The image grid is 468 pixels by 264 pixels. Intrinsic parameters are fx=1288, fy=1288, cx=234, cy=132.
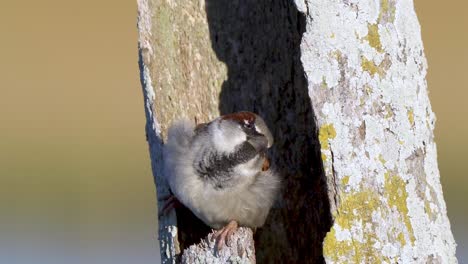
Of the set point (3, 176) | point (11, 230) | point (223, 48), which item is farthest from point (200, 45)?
point (3, 176)

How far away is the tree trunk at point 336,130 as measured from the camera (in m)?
6.43

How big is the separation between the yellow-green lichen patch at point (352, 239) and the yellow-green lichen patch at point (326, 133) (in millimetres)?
282

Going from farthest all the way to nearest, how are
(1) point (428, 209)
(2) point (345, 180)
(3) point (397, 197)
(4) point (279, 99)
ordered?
(4) point (279, 99) → (1) point (428, 209) → (3) point (397, 197) → (2) point (345, 180)

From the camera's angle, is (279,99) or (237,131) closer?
(237,131)

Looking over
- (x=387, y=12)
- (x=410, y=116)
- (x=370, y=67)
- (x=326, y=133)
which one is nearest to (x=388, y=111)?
(x=410, y=116)

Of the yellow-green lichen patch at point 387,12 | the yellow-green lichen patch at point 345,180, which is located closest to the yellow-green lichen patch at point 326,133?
the yellow-green lichen patch at point 345,180

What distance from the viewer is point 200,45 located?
788cm

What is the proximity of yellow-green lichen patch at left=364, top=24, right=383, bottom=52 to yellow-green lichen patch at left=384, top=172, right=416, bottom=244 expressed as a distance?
662 mm

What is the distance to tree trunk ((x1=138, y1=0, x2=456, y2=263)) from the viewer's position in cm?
643

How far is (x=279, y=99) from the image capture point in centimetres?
784

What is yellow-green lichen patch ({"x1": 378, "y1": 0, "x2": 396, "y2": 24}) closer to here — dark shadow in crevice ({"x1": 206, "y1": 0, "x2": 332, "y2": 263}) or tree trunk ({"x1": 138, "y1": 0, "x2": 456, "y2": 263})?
tree trunk ({"x1": 138, "y1": 0, "x2": 456, "y2": 263})

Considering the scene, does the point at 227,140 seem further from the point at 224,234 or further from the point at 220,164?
the point at 224,234

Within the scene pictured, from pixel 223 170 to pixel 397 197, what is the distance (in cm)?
96

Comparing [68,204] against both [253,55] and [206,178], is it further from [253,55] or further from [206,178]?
[206,178]
